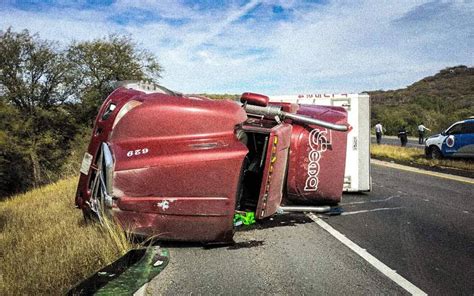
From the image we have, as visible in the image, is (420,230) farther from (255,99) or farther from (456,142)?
(456,142)

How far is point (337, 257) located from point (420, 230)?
1891mm

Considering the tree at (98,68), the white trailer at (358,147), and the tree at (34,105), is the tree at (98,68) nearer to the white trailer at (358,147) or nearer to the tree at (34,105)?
the tree at (34,105)

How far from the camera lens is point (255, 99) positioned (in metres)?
6.29

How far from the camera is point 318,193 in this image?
6.75 meters

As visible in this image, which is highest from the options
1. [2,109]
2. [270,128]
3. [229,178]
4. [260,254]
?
[2,109]

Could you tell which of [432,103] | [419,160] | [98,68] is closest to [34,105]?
[98,68]

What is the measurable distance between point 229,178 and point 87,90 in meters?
36.7

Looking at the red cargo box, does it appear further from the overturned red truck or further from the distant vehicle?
the distant vehicle

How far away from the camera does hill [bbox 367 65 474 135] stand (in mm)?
44144

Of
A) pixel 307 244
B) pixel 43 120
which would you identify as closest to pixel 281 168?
pixel 307 244

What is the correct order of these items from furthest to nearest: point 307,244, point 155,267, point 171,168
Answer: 1. point 307,244
2. point 171,168
3. point 155,267

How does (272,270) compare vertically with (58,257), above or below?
below

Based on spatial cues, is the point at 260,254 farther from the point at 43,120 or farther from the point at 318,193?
the point at 43,120

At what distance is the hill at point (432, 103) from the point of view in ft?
145
